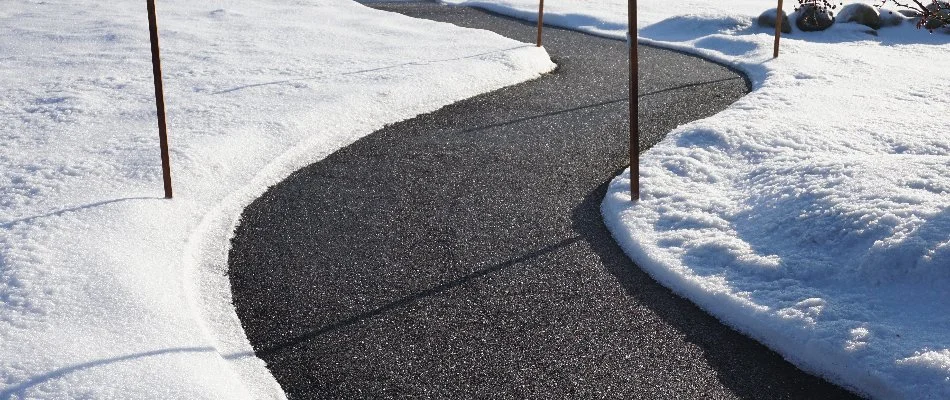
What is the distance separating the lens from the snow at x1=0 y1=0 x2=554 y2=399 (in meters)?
4.16

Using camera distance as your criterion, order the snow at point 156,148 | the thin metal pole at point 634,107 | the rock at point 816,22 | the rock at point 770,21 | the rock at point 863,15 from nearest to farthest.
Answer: the snow at point 156,148 → the thin metal pole at point 634,107 → the rock at point 816,22 → the rock at point 770,21 → the rock at point 863,15

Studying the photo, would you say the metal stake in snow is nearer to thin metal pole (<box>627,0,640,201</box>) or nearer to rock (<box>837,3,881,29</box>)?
thin metal pole (<box>627,0,640,201</box>)

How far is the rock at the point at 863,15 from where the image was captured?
55.7 feet

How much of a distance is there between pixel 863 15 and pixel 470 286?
47.6 ft

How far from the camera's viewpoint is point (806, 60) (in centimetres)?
1241

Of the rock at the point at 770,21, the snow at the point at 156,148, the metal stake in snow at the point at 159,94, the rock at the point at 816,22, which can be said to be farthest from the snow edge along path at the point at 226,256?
the rock at the point at 816,22

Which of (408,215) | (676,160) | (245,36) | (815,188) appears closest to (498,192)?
(408,215)

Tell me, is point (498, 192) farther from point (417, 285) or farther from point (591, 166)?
point (417, 285)

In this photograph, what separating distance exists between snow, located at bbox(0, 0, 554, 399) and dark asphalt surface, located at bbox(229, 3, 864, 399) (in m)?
0.33

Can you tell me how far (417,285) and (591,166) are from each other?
2828mm

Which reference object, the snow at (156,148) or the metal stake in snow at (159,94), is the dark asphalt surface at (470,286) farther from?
the metal stake in snow at (159,94)

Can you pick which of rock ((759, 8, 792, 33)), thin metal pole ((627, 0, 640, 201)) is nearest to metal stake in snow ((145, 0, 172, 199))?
thin metal pole ((627, 0, 640, 201))

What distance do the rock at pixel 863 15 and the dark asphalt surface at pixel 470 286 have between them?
1041 cm

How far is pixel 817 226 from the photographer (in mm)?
5543
